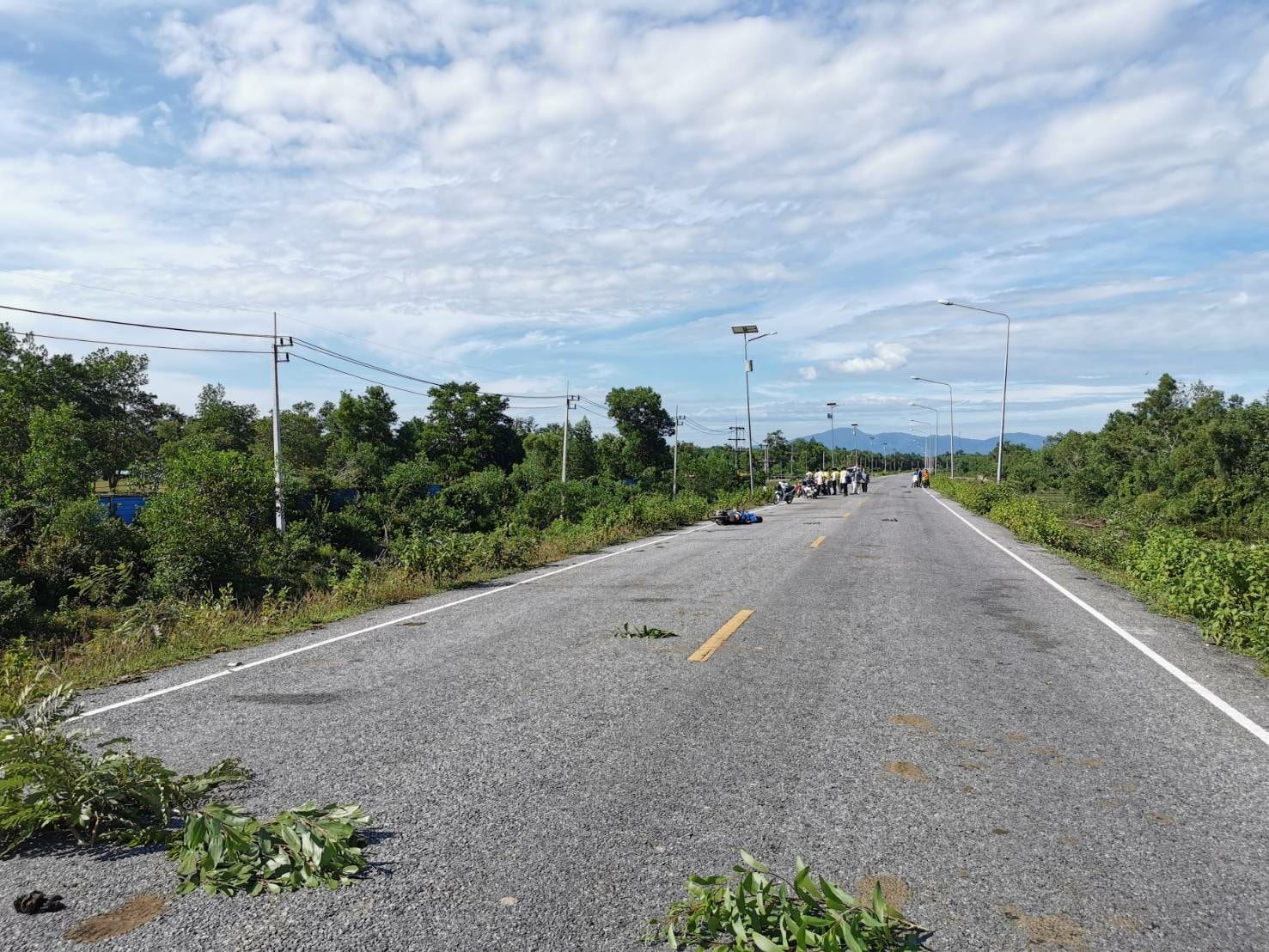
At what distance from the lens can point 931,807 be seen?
156 inches

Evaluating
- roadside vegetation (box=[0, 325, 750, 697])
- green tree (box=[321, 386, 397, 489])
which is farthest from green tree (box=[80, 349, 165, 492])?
green tree (box=[321, 386, 397, 489])

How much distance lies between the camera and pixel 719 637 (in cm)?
799

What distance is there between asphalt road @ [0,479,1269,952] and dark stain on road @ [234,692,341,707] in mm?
46

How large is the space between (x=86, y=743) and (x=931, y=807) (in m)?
5.03

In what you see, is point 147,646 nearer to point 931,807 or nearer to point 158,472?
point 931,807

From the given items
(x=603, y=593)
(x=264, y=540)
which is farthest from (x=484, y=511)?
(x=603, y=593)

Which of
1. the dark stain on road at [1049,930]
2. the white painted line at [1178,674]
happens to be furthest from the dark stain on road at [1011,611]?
the dark stain on road at [1049,930]

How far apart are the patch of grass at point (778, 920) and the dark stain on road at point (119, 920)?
6.23ft

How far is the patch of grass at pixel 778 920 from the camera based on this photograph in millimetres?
2695

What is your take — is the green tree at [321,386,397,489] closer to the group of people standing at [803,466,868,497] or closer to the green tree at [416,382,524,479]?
the green tree at [416,382,524,479]

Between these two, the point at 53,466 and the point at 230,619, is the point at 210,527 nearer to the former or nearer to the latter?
the point at 230,619

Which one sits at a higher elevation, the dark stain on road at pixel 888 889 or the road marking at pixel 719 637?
the dark stain on road at pixel 888 889

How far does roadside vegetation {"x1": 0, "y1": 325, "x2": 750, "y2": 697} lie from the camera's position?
10.4 metres

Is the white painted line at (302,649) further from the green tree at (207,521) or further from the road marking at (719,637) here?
the green tree at (207,521)
